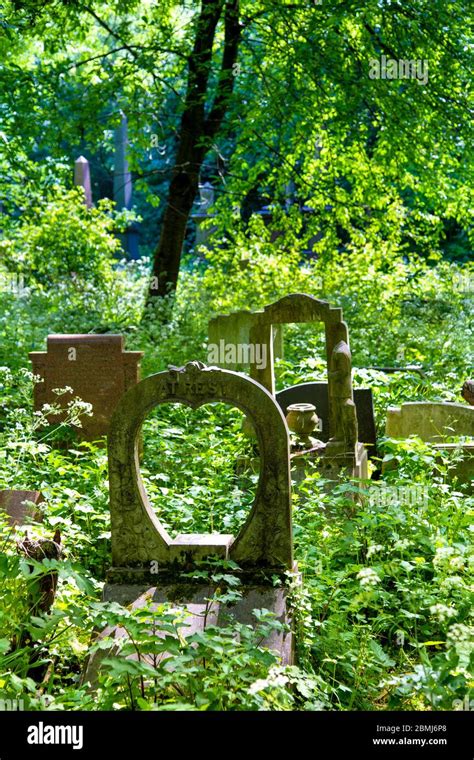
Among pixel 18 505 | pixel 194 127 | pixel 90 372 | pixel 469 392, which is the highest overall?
pixel 194 127

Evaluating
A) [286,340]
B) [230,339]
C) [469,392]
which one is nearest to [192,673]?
[469,392]

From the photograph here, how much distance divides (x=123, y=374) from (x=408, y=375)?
3.15m

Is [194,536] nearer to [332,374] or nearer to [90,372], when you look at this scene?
[332,374]

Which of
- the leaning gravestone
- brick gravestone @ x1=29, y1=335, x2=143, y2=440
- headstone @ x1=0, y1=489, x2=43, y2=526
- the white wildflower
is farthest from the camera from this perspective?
brick gravestone @ x1=29, y1=335, x2=143, y2=440

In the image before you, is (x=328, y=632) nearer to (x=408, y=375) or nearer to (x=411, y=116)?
(x=408, y=375)

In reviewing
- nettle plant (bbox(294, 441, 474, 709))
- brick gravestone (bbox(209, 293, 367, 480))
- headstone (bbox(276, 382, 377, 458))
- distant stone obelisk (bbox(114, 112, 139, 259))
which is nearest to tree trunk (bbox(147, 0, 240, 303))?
headstone (bbox(276, 382, 377, 458))

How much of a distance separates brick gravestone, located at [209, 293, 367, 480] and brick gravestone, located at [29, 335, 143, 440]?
60.1 inches

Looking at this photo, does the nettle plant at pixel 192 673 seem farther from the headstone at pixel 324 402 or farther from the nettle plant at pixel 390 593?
the headstone at pixel 324 402

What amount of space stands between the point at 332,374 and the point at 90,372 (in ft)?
8.38

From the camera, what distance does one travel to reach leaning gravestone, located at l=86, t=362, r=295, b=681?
4.88 m

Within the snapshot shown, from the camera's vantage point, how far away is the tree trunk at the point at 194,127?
13617 mm

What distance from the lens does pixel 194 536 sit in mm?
5102

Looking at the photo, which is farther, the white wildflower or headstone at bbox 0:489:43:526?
headstone at bbox 0:489:43:526

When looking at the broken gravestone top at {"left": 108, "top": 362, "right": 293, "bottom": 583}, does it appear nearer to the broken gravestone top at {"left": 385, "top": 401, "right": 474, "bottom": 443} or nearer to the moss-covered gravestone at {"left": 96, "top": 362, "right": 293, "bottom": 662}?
the moss-covered gravestone at {"left": 96, "top": 362, "right": 293, "bottom": 662}
